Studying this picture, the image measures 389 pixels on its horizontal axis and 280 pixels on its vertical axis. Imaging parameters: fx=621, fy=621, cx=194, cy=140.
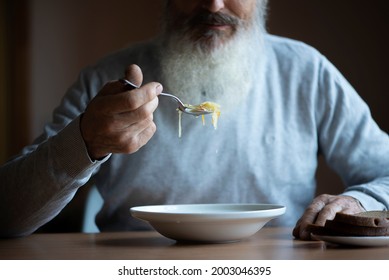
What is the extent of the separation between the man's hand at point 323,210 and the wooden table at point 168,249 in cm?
3

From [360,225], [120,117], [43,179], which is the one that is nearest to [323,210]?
[360,225]

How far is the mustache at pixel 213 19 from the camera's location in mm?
1745

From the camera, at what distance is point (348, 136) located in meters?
1.85

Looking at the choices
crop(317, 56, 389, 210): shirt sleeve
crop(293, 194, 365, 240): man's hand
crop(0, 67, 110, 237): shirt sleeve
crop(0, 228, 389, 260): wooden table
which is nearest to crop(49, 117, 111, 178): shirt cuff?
crop(0, 67, 110, 237): shirt sleeve

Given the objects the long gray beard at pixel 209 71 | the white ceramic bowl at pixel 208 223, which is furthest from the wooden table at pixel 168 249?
the long gray beard at pixel 209 71

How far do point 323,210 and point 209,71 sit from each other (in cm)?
67

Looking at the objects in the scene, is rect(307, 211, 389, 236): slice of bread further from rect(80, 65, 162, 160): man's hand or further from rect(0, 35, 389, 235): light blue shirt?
rect(0, 35, 389, 235): light blue shirt

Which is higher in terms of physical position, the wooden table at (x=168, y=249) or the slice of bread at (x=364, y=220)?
the slice of bread at (x=364, y=220)

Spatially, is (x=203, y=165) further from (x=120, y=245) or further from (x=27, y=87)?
(x=27, y=87)

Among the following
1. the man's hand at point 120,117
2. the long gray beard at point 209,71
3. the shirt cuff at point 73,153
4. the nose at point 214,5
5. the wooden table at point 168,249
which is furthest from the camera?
the long gray beard at point 209,71

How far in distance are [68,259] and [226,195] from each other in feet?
2.79

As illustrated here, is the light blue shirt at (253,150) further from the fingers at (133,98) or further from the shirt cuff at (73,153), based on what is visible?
the fingers at (133,98)

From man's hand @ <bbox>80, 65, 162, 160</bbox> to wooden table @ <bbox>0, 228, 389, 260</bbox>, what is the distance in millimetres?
187

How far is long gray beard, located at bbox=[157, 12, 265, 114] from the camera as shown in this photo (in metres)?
1.85
